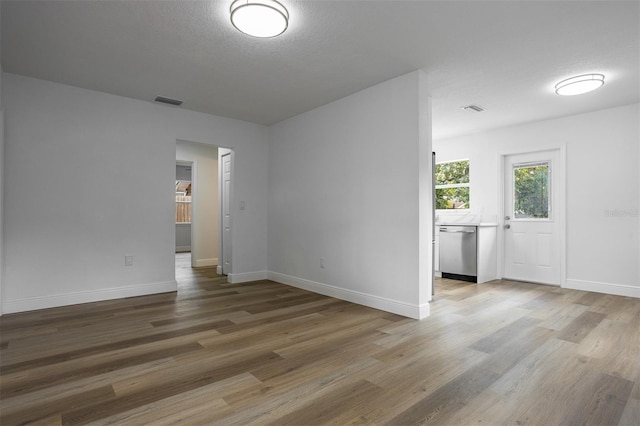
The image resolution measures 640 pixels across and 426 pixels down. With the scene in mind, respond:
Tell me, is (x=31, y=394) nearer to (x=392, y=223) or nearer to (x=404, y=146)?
(x=392, y=223)

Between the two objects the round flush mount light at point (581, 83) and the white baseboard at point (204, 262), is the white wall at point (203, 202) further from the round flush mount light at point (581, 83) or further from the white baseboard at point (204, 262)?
the round flush mount light at point (581, 83)

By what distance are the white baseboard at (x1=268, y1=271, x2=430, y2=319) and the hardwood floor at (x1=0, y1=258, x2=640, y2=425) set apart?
0.36 ft

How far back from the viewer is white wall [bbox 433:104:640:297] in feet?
14.1

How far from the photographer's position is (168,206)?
457 cm

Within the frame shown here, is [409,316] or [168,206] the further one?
[168,206]

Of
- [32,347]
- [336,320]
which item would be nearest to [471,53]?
[336,320]

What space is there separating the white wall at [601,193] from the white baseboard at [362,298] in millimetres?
2937

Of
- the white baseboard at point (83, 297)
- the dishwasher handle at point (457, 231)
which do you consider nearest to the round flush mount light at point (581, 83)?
the dishwasher handle at point (457, 231)

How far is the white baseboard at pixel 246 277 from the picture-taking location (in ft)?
17.0

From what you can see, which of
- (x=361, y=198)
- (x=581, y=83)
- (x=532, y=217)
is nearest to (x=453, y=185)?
(x=532, y=217)

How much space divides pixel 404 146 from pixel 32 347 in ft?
12.2

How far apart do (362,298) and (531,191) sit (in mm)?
3509

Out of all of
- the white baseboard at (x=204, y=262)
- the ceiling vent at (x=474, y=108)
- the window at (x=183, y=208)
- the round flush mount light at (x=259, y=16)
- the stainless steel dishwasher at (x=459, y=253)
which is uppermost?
the ceiling vent at (x=474, y=108)

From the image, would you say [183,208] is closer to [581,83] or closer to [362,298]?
[362,298]
